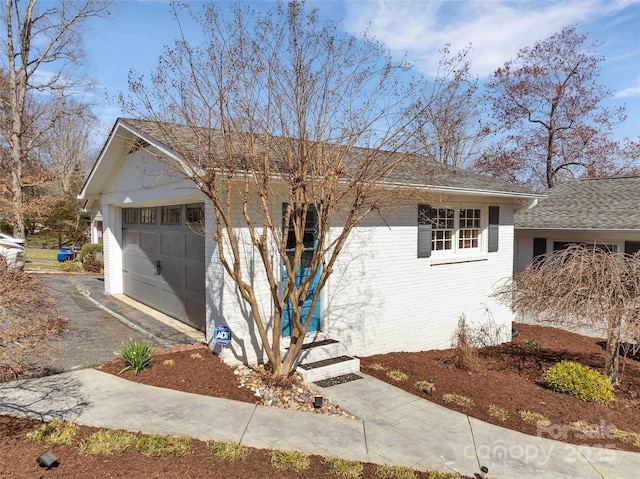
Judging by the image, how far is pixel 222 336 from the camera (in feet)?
20.9

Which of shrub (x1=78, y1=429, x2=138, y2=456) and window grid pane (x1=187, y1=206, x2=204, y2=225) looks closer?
shrub (x1=78, y1=429, x2=138, y2=456)

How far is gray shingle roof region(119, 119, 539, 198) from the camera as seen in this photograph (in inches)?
260

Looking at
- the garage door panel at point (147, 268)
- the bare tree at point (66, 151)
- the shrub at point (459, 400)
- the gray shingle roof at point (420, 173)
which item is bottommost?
the shrub at point (459, 400)

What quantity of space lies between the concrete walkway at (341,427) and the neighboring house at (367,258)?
73.8 inches

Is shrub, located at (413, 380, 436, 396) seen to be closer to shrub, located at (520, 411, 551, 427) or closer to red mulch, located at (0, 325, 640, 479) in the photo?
red mulch, located at (0, 325, 640, 479)

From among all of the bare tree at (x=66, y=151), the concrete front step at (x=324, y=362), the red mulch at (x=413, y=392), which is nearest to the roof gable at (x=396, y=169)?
the concrete front step at (x=324, y=362)

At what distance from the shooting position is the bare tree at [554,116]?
2331 cm

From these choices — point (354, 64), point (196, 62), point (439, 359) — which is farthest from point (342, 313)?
point (196, 62)

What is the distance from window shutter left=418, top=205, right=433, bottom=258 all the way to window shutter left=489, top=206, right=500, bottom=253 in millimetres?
2279

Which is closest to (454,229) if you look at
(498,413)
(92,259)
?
(498,413)

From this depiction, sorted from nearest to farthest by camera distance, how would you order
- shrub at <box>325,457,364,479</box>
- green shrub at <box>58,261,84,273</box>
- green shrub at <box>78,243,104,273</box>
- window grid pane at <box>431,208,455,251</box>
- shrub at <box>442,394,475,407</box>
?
shrub at <box>325,457,364,479</box>
shrub at <box>442,394,475,407</box>
window grid pane at <box>431,208,455,251</box>
green shrub at <box>58,261,84,273</box>
green shrub at <box>78,243,104,273</box>

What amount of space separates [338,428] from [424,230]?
5.23m

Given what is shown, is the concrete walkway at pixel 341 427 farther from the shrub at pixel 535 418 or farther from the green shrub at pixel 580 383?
the green shrub at pixel 580 383

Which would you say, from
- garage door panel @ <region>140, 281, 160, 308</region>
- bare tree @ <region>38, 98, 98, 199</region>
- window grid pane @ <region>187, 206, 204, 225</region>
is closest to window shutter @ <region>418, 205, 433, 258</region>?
window grid pane @ <region>187, 206, 204, 225</region>
